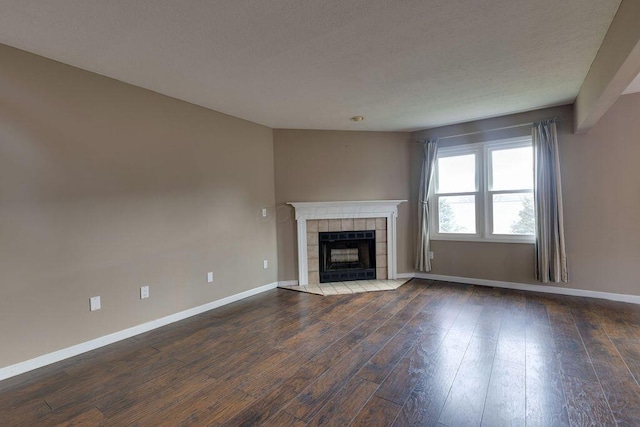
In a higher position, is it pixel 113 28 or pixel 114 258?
pixel 113 28

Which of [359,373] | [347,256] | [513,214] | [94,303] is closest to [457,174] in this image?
[513,214]

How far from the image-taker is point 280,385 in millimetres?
1960

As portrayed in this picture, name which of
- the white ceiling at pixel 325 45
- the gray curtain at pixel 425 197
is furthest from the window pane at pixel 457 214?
the white ceiling at pixel 325 45

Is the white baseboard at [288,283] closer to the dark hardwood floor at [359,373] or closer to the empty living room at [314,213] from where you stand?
the empty living room at [314,213]

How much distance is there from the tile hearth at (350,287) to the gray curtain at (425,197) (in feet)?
1.53

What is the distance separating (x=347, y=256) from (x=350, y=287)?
2.15ft

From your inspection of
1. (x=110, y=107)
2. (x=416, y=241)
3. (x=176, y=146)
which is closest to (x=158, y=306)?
(x=176, y=146)

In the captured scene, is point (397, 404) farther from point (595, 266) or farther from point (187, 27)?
point (595, 266)

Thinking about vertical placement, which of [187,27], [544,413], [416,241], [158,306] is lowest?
[544,413]

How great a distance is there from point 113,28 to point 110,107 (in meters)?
0.95

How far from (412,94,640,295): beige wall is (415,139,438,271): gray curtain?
111cm

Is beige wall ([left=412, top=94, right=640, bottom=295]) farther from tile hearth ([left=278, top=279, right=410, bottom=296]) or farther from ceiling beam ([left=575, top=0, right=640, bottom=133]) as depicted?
tile hearth ([left=278, top=279, right=410, bottom=296])

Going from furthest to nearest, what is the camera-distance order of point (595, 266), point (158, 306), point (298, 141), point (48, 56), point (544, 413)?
point (298, 141), point (595, 266), point (158, 306), point (48, 56), point (544, 413)

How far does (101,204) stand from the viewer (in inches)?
104
